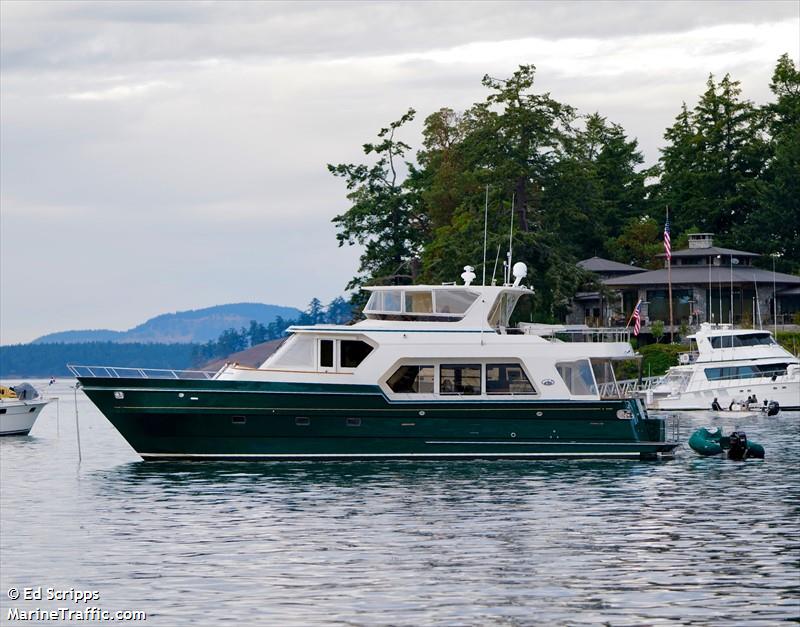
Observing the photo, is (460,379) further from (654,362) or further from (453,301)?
(654,362)

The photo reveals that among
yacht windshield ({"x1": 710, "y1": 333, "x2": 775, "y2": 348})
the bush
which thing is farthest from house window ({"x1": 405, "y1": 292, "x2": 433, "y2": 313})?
the bush

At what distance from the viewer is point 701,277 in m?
91.8

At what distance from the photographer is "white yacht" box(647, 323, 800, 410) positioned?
2810 inches

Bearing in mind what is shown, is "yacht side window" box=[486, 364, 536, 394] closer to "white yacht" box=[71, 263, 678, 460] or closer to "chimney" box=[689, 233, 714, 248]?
"white yacht" box=[71, 263, 678, 460]

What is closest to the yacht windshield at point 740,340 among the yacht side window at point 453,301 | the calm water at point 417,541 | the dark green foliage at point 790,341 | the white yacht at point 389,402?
the dark green foliage at point 790,341

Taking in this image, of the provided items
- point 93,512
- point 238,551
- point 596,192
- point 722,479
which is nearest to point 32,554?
point 238,551

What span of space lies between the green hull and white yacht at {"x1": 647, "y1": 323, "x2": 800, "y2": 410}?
106 ft

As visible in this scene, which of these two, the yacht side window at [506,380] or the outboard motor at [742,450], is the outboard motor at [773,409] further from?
the yacht side window at [506,380]

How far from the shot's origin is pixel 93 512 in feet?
106

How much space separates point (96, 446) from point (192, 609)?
35987 millimetres

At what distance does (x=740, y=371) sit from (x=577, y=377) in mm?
32840

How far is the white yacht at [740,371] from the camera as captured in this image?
71375mm

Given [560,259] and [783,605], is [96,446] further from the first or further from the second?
[783,605]

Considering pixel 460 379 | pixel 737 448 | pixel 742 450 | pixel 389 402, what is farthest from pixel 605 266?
pixel 389 402
